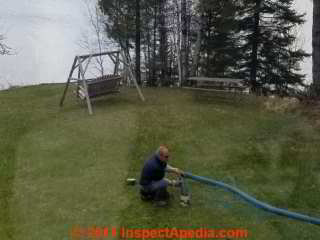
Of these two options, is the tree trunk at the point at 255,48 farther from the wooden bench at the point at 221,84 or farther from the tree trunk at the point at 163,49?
the wooden bench at the point at 221,84

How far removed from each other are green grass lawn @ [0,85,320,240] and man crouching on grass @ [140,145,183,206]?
17 cm

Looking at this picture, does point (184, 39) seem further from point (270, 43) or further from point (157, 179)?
point (157, 179)

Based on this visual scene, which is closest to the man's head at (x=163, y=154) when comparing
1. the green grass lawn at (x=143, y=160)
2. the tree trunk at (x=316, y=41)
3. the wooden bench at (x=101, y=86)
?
the green grass lawn at (x=143, y=160)

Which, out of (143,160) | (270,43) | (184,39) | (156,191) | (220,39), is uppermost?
(184,39)

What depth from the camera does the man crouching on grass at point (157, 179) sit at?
19.2 ft

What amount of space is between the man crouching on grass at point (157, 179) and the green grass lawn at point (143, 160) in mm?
A: 175

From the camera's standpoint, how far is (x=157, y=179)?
236 inches

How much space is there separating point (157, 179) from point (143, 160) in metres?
1.76

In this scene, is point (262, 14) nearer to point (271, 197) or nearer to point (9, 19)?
point (271, 197)

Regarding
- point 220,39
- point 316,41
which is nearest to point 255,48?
point 220,39

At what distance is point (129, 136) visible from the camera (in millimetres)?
9055

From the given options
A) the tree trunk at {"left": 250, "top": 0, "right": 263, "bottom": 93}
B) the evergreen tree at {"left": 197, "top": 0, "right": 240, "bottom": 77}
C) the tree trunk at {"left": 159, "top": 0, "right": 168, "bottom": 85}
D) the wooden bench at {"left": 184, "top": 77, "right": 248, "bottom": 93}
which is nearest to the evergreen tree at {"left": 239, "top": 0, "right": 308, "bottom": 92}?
the tree trunk at {"left": 250, "top": 0, "right": 263, "bottom": 93}

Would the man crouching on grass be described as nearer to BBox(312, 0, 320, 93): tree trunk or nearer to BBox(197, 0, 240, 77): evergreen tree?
BBox(312, 0, 320, 93): tree trunk

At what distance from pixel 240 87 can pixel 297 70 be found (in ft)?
24.3
